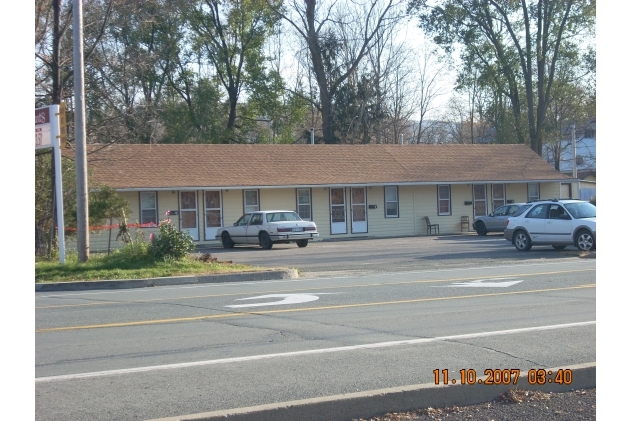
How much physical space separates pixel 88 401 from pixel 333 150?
1303 inches

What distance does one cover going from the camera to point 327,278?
17.6 meters

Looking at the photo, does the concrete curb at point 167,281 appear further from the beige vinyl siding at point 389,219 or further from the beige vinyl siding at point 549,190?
the beige vinyl siding at point 549,190

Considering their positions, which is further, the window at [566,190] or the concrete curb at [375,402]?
the window at [566,190]

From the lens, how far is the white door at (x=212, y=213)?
109 feet

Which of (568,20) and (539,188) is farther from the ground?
(568,20)

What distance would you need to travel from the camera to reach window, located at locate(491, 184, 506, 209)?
40.2m

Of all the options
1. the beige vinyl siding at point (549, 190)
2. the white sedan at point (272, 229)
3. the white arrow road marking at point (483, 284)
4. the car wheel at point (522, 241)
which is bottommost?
the white arrow road marking at point (483, 284)

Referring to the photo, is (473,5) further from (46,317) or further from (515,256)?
(46,317)

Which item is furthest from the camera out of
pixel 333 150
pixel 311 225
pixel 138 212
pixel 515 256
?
pixel 333 150

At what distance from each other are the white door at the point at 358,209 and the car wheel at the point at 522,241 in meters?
12.4

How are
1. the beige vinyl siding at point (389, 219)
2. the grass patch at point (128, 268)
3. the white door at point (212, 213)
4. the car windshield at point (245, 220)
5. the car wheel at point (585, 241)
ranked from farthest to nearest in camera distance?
the beige vinyl siding at point (389, 219)
the white door at point (212, 213)
the car windshield at point (245, 220)
the car wheel at point (585, 241)
the grass patch at point (128, 268)

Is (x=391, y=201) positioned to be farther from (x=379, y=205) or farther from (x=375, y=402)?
(x=375, y=402)

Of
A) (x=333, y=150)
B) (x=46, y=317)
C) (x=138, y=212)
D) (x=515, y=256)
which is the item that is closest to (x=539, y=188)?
(x=333, y=150)

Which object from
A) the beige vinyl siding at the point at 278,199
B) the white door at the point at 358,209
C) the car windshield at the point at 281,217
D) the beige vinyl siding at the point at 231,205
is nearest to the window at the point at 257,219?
the car windshield at the point at 281,217
